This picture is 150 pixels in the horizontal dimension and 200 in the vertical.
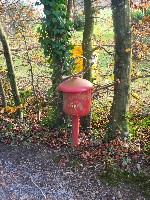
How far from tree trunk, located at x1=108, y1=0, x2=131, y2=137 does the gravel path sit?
135cm

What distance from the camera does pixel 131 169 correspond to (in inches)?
221

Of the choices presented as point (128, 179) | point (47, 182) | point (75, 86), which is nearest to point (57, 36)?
point (75, 86)

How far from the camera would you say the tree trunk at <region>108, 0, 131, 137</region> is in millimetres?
5371

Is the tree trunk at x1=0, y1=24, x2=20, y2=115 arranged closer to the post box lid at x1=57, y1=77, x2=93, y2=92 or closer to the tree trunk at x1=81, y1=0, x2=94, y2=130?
the tree trunk at x1=81, y1=0, x2=94, y2=130

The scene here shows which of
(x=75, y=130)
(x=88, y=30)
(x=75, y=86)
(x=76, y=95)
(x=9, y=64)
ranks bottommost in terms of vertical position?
(x=75, y=130)

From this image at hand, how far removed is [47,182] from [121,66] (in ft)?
9.20

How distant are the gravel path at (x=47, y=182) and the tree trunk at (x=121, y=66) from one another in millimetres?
1351

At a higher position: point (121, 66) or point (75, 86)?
point (121, 66)

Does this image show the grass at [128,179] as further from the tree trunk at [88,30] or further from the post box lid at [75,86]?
the tree trunk at [88,30]

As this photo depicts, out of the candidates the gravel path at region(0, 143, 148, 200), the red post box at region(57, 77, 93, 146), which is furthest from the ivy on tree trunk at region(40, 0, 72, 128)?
the gravel path at region(0, 143, 148, 200)

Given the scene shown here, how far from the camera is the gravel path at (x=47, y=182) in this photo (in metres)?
5.04

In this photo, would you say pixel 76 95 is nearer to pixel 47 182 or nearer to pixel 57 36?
pixel 57 36

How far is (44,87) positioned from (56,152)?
4859 mm

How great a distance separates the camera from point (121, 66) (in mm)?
5711
